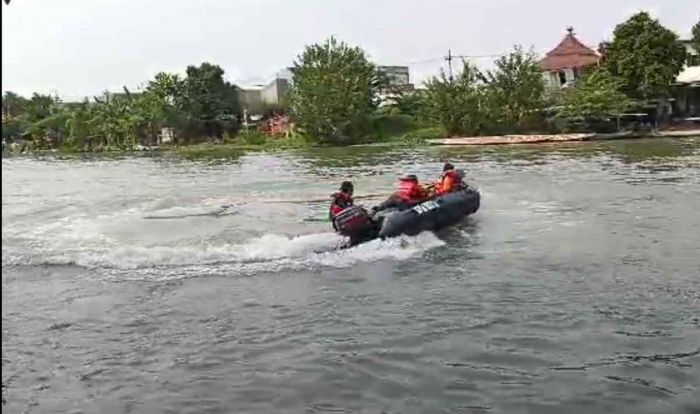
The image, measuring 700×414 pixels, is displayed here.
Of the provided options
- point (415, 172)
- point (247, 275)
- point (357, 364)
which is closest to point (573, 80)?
point (415, 172)

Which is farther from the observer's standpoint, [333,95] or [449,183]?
[333,95]

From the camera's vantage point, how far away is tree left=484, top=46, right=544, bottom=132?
159 feet

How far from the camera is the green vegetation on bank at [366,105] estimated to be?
1737 inches

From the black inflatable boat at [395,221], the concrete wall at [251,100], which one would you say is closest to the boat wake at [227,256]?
the black inflatable boat at [395,221]

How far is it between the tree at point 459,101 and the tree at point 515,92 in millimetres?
839

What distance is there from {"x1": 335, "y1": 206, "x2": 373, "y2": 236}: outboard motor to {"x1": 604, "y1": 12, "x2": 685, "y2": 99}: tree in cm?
3514

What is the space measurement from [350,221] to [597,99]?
34022 millimetres

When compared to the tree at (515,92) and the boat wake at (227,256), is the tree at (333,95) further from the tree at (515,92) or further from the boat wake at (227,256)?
the boat wake at (227,256)

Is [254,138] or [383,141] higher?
[254,138]

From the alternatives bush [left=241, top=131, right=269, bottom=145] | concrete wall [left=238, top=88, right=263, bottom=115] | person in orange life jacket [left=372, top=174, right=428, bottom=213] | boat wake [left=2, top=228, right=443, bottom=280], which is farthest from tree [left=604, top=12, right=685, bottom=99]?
boat wake [left=2, top=228, right=443, bottom=280]

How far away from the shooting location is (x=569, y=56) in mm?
56406

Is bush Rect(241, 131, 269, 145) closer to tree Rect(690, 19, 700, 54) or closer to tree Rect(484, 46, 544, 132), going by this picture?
tree Rect(484, 46, 544, 132)

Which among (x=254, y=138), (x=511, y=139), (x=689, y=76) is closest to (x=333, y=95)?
(x=254, y=138)

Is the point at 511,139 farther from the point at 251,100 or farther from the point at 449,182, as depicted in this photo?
the point at 449,182
